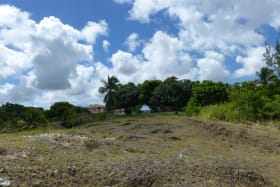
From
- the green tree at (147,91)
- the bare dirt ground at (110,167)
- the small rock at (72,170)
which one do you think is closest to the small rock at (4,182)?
the bare dirt ground at (110,167)

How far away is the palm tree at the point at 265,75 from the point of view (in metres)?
21.5

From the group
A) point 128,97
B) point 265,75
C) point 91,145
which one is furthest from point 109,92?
point 91,145

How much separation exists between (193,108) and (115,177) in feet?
53.9

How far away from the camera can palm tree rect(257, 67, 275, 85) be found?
845 inches

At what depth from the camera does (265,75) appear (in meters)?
22.8

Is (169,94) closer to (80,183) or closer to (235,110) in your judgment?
(235,110)

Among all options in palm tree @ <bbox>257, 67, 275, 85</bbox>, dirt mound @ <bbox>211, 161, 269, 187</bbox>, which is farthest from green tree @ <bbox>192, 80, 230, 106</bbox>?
dirt mound @ <bbox>211, 161, 269, 187</bbox>

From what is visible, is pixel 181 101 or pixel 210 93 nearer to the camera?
pixel 210 93

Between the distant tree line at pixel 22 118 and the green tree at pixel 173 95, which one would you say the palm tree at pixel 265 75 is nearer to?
the distant tree line at pixel 22 118

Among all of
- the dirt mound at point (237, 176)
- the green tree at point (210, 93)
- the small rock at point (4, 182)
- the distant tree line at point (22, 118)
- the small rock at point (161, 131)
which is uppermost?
the green tree at point (210, 93)

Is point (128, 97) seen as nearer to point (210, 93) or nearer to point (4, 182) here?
point (210, 93)

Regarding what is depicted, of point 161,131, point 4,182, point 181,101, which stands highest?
point 181,101

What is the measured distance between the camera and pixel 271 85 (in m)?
17.7

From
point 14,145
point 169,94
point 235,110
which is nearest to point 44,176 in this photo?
point 14,145
